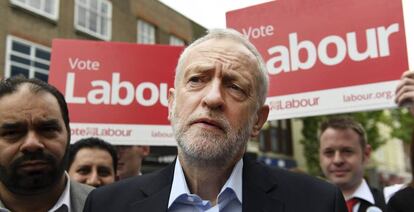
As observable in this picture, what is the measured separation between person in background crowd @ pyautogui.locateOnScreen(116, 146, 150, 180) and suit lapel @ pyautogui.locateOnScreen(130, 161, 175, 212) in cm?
198

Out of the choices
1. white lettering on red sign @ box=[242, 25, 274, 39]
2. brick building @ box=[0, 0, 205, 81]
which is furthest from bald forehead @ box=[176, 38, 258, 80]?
brick building @ box=[0, 0, 205, 81]

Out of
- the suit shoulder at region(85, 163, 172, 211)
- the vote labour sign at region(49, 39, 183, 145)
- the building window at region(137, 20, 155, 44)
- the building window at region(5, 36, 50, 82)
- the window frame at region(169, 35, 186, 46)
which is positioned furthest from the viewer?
the window frame at region(169, 35, 186, 46)

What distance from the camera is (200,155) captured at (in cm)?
200

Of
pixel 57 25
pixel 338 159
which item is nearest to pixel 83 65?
pixel 338 159

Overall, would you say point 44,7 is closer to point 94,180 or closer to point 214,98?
point 94,180

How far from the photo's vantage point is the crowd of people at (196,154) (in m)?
2.01

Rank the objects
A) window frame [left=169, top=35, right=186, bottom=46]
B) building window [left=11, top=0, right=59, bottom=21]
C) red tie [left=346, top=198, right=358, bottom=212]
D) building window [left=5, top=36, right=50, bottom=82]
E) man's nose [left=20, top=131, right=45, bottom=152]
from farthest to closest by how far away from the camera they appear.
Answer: window frame [left=169, top=35, right=186, bottom=46]
building window [left=11, top=0, right=59, bottom=21]
building window [left=5, top=36, right=50, bottom=82]
red tie [left=346, top=198, right=358, bottom=212]
man's nose [left=20, top=131, right=45, bottom=152]

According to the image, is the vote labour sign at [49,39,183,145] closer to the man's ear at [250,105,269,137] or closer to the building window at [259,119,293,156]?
the man's ear at [250,105,269,137]

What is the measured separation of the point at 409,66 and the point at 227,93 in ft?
5.73

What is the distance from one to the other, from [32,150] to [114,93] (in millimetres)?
1940

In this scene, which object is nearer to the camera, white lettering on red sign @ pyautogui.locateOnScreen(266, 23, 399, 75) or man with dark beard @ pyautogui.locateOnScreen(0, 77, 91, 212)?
man with dark beard @ pyautogui.locateOnScreen(0, 77, 91, 212)

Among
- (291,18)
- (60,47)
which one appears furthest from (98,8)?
(291,18)

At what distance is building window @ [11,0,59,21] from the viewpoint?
11590 millimetres

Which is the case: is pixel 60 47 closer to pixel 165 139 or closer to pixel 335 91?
pixel 165 139
